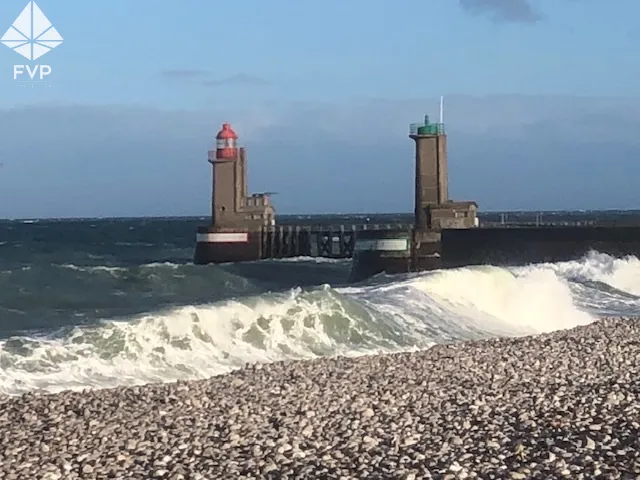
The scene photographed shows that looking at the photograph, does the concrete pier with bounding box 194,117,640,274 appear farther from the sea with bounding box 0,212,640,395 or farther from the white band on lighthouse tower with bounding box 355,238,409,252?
the sea with bounding box 0,212,640,395

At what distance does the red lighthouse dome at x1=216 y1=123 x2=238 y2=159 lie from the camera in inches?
1419

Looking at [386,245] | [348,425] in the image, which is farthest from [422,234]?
[348,425]

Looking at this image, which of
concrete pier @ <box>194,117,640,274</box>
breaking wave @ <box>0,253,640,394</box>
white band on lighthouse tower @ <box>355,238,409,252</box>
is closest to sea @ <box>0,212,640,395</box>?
breaking wave @ <box>0,253,640,394</box>

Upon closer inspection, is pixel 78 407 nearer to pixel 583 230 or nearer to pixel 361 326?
pixel 361 326

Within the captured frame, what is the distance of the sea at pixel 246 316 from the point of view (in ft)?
39.3

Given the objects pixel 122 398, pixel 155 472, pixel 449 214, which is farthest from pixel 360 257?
pixel 155 472

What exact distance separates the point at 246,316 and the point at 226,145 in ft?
73.2

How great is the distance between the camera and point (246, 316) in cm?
1456

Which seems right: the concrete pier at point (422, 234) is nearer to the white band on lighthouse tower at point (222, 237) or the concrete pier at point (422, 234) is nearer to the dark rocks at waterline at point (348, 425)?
the white band on lighthouse tower at point (222, 237)

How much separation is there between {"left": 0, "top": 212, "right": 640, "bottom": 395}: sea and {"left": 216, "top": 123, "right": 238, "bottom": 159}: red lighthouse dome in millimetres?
5558

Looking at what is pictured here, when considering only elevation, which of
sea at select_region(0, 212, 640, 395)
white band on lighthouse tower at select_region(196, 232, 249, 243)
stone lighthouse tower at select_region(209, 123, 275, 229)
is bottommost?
sea at select_region(0, 212, 640, 395)

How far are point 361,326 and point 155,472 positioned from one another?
8.89 m

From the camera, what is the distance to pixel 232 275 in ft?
104

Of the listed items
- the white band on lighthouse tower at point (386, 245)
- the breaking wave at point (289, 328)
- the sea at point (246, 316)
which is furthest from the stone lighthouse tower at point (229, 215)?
the breaking wave at point (289, 328)
